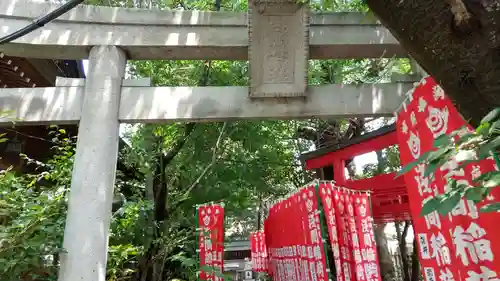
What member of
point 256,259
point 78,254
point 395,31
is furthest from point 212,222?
point 256,259

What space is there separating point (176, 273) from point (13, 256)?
4360 millimetres

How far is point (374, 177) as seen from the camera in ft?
23.6

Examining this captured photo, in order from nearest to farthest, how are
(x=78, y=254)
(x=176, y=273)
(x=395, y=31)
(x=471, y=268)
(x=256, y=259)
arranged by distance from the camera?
(x=395, y=31) → (x=471, y=268) → (x=78, y=254) → (x=176, y=273) → (x=256, y=259)

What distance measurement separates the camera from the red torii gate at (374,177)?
256 inches

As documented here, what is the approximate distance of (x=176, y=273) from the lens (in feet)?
24.8

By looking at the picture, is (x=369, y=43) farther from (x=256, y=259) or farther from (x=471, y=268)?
(x=256, y=259)

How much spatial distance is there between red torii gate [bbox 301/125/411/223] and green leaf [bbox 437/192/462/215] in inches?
205

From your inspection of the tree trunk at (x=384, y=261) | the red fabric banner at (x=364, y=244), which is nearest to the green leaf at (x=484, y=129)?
the red fabric banner at (x=364, y=244)

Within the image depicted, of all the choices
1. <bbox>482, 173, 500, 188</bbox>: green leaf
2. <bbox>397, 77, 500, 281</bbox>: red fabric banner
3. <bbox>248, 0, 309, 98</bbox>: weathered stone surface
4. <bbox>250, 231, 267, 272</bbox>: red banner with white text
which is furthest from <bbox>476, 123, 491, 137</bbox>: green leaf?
<bbox>250, 231, 267, 272</bbox>: red banner with white text

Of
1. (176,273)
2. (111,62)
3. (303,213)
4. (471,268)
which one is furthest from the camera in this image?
(176,273)

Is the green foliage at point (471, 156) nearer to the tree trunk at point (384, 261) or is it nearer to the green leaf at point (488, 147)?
the green leaf at point (488, 147)

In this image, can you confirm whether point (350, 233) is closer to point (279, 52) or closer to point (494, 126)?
point (279, 52)

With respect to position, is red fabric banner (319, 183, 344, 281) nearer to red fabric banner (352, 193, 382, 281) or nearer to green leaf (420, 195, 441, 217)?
red fabric banner (352, 193, 382, 281)

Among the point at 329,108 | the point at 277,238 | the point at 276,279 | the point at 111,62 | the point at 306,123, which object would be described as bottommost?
the point at 276,279
